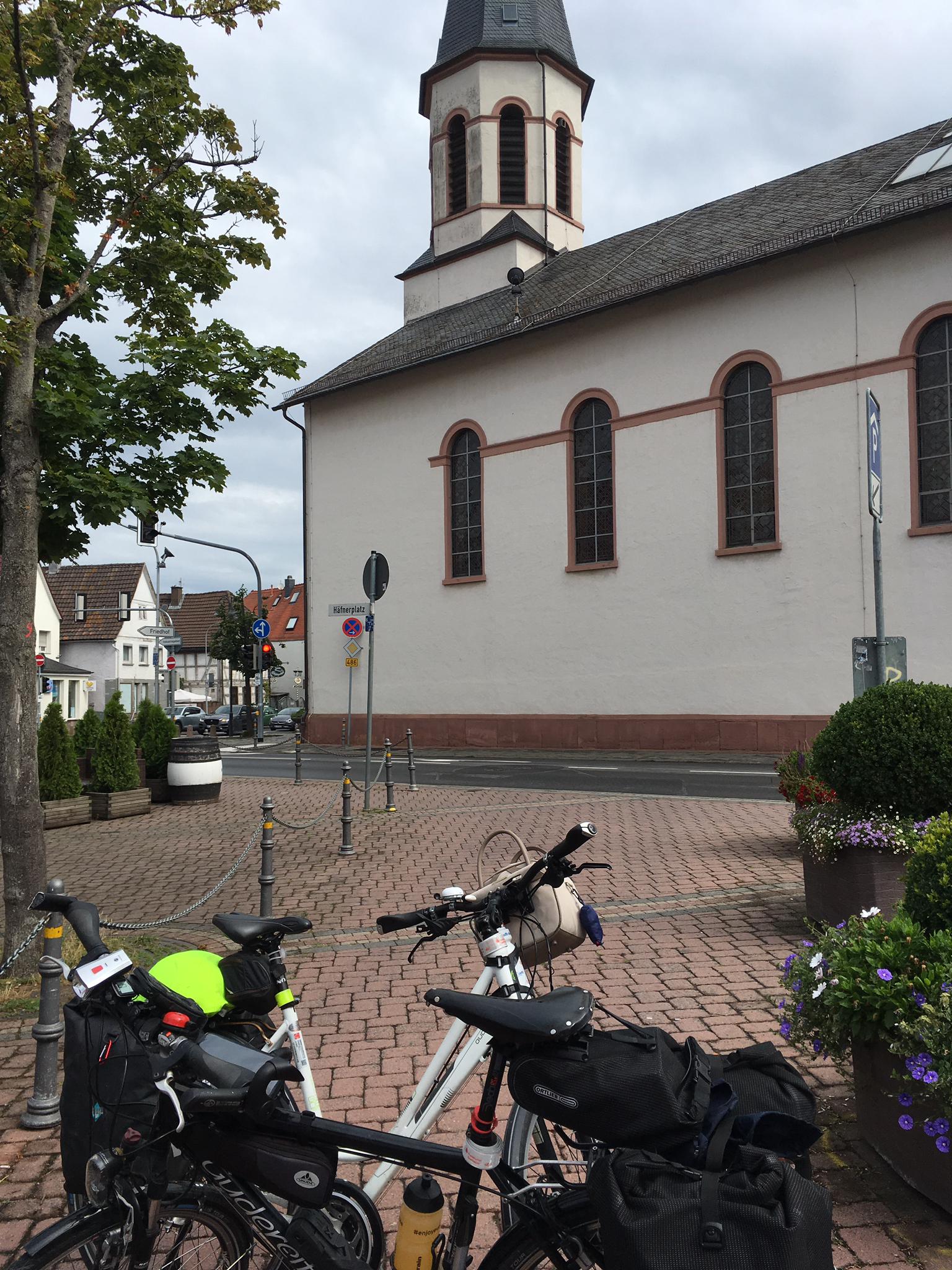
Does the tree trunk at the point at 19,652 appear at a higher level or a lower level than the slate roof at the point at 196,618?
lower

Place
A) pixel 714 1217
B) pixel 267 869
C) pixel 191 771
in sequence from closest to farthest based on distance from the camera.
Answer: pixel 714 1217 → pixel 267 869 → pixel 191 771

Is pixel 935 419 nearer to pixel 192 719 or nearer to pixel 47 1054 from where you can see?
pixel 47 1054

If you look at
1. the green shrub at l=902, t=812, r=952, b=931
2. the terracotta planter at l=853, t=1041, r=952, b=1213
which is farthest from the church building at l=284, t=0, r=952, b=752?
the terracotta planter at l=853, t=1041, r=952, b=1213

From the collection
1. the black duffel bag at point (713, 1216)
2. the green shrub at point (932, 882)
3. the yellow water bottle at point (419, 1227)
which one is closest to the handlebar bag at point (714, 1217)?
the black duffel bag at point (713, 1216)

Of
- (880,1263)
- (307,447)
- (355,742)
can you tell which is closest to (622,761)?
(355,742)

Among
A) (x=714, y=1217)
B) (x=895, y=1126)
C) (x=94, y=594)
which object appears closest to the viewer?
(x=714, y=1217)

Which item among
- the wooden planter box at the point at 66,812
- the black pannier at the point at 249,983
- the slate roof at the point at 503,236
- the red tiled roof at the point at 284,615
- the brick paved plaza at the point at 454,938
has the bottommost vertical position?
the brick paved plaza at the point at 454,938

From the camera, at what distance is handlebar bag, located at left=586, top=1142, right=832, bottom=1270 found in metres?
1.70

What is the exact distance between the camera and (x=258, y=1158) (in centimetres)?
218

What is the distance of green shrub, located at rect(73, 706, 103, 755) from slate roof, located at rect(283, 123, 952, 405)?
1421 centimetres

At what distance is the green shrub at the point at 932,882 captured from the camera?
3432mm

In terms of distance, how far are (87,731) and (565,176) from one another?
951 inches

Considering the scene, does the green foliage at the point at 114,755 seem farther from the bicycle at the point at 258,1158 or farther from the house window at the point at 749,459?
the house window at the point at 749,459

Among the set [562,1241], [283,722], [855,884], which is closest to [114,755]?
[855,884]
